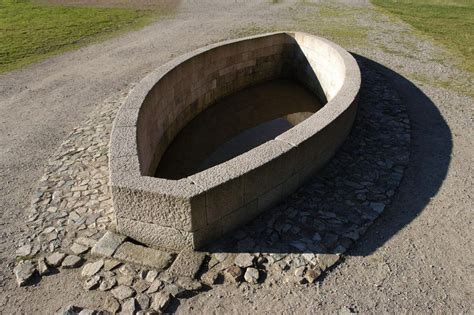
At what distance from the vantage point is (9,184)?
23.3 feet

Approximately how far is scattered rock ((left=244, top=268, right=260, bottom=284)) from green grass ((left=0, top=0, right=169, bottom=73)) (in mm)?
11381

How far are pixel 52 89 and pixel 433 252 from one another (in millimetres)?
10552

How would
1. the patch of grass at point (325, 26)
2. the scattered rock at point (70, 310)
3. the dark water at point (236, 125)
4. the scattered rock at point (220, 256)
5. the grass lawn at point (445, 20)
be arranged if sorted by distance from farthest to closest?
1. the patch of grass at point (325, 26)
2. the grass lawn at point (445, 20)
3. the dark water at point (236, 125)
4. the scattered rock at point (220, 256)
5. the scattered rock at point (70, 310)

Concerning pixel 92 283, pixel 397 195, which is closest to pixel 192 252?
pixel 92 283

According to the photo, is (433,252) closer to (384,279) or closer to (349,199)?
(384,279)

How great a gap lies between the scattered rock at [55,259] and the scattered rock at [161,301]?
1.56m

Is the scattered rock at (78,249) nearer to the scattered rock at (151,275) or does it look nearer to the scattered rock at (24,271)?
the scattered rock at (24,271)

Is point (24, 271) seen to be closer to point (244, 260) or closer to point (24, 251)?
point (24, 251)

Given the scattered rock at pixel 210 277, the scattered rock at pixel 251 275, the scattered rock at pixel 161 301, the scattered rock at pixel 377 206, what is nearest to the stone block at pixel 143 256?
the scattered rock at pixel 161 301

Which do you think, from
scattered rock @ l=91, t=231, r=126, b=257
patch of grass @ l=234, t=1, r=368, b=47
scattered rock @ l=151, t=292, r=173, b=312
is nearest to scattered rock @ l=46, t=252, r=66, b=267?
scattered rock @ l=91, t=231, r=126, b=257

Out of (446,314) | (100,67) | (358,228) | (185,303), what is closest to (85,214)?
(185,303)

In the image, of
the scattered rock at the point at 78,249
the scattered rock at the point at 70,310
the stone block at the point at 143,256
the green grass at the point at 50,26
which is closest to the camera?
the scattered rock at the point at 70,310

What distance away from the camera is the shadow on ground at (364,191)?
5.72 meters

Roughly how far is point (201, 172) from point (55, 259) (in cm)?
238
